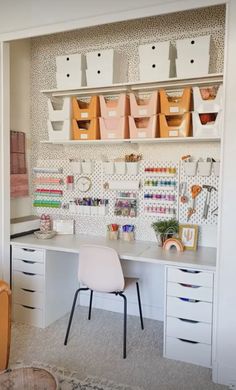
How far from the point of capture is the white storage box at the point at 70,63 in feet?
9.92

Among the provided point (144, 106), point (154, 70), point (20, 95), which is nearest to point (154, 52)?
point (154, 70)

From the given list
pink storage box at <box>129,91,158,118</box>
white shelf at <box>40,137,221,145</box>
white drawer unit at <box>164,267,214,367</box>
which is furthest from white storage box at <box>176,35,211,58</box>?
white drawer unit at <box>164,267,214,367</box>

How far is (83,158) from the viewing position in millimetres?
3369

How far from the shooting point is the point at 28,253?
2.97 meters

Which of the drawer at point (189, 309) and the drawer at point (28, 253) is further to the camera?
the drawer at point (28, 253)

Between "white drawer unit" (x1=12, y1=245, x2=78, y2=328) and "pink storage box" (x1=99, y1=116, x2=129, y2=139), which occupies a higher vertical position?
"pink storage box" (x1=99, y1=116, x2=129, y2=139)

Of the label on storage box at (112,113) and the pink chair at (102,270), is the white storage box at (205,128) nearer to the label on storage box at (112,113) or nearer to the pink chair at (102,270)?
the label on storage box at (112,113)

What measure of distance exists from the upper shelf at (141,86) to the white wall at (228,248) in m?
0.37

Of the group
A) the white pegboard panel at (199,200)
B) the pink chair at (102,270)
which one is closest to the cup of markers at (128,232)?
the white pegboard panel at (199,200)

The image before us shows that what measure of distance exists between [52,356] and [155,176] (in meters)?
1.56

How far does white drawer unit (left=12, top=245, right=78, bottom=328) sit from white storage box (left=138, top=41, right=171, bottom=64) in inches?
66.2

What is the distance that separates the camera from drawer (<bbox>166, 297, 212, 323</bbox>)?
238cm

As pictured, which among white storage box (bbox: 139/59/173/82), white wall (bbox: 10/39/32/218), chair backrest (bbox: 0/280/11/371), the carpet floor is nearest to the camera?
chair backrest (bbox: 0/280/11/371)

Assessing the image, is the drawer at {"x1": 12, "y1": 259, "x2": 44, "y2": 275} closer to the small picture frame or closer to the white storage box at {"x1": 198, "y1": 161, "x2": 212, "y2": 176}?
the small picture frame
